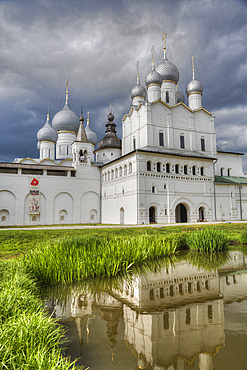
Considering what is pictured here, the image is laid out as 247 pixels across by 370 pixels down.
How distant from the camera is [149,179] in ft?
81.9

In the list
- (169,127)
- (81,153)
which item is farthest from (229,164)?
(81,153)

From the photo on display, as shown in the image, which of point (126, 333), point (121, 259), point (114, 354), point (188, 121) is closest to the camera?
point (114, 354)

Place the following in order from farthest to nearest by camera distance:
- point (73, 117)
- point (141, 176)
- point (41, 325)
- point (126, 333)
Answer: point (73, 117) < point (141, 176) < point (126, 333) < point (41, 325)

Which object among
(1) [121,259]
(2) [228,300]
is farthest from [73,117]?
(2) [228,300]

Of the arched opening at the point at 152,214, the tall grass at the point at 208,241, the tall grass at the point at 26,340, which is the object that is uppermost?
the arched opening at the point at 152,214

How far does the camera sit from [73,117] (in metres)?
38.4

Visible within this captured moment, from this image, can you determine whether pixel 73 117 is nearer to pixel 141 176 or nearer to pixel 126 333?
pixel 141 176

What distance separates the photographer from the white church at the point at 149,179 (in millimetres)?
25453

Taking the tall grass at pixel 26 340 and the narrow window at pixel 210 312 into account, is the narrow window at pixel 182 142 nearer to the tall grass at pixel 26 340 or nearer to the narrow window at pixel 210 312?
the narrow window at pixel 210 312

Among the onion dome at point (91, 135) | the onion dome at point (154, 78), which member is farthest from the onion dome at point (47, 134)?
the onion dome at point (154, 78)

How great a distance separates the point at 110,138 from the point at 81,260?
30.9 metres

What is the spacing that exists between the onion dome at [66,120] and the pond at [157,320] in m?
33.8

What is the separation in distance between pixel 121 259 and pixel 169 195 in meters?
19.1

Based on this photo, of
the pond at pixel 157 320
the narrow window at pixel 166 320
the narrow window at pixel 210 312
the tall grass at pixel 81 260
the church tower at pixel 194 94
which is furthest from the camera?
the church tower at pixel 194 94
